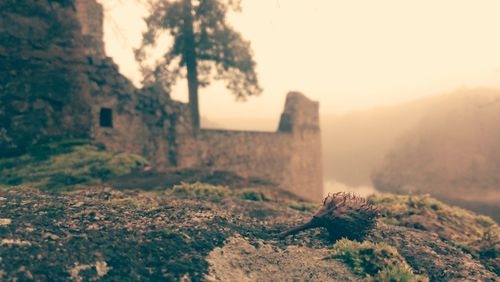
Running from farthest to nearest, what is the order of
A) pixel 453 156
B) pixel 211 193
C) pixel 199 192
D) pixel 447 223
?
pixel 453 156
pixel 211 193
pixel 199 192
pixel 447 223

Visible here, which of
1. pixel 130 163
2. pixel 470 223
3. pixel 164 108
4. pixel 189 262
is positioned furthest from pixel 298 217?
pixel 164 108

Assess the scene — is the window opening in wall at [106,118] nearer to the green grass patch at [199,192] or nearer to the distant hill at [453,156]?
the green grass patch at [199,192]

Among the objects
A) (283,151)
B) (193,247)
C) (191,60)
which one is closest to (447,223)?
(193,247)

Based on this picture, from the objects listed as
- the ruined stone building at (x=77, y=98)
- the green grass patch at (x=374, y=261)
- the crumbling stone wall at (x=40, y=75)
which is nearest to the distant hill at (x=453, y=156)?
the ruined stone building at (x=77, y=98)

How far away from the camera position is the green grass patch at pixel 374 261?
4.83m

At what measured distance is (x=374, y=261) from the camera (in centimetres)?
512

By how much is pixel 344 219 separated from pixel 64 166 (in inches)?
233

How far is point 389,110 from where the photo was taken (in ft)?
163

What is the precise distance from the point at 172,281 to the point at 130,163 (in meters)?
6.43

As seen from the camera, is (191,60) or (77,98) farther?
(191,60)

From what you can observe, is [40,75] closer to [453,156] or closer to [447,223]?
[447,223]

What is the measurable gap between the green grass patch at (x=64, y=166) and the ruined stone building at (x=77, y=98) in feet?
1.09

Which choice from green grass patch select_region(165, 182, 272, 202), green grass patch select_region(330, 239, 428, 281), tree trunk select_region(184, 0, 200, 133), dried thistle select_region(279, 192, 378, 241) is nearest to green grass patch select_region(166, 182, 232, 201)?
green grass patch select_region(165, 182, 272, 202)

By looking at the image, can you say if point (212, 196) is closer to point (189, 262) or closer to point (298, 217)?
point (298, 217)
